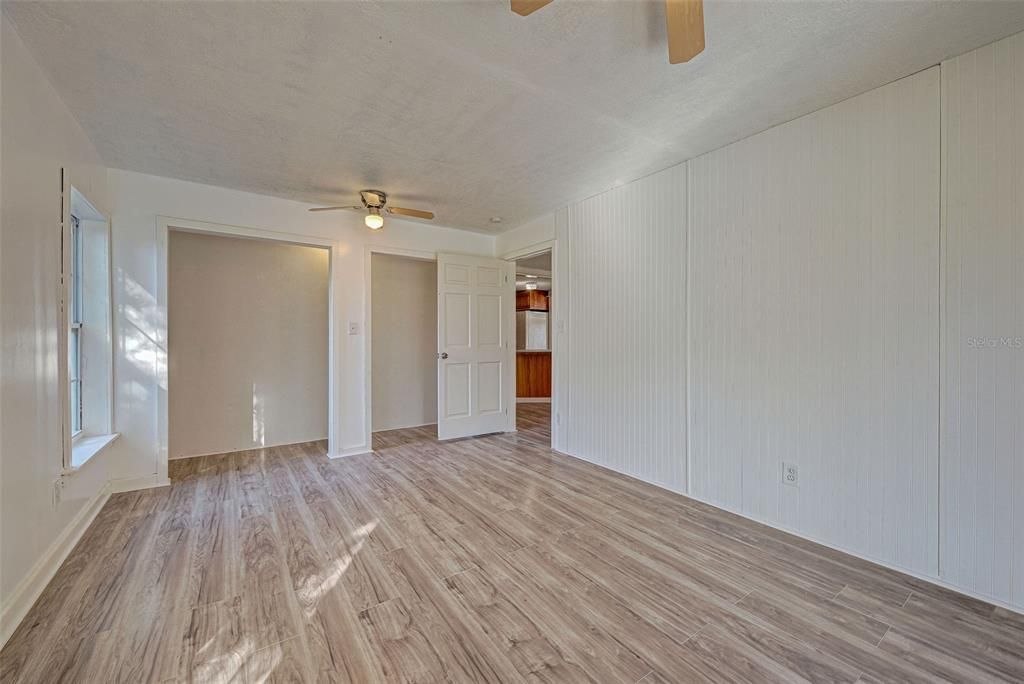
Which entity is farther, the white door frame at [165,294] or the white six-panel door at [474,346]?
the white six-panel door at [474,346]

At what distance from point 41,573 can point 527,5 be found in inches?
129

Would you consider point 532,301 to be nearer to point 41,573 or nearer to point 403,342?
point 403,342

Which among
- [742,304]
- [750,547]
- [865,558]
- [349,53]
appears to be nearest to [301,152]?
[349,53]

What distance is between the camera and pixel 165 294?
3.31m

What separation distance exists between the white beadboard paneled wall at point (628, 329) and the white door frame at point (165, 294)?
239 cm

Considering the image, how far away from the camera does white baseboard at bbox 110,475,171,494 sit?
3113mm

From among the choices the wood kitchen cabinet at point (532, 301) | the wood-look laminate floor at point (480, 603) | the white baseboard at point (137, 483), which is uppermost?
the wood kitchen cabinet at point (532, 301)

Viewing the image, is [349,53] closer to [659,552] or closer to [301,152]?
[301,152]

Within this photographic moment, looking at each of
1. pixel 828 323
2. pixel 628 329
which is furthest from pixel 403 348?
pixel 828 323

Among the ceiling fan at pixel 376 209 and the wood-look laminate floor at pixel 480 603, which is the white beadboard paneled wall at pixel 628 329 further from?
the ceiling fan at pixel 376 209

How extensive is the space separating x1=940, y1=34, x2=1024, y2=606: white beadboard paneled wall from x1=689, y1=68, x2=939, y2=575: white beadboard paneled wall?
2.5 inches

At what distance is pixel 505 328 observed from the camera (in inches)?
203

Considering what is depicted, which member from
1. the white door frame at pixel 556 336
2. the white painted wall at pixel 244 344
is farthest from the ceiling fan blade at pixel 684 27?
the white painted wall at pixel 244 344

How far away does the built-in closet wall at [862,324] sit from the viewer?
70.7 inches
